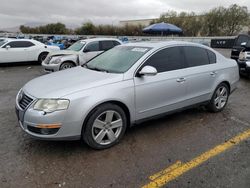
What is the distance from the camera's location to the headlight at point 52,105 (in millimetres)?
2787

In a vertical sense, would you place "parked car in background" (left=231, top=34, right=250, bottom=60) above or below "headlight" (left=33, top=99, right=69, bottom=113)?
above

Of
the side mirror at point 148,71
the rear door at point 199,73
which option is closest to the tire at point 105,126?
the side mirror at point 148,71

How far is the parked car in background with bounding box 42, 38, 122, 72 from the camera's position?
8.52 meters

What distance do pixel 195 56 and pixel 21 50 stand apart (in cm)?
980

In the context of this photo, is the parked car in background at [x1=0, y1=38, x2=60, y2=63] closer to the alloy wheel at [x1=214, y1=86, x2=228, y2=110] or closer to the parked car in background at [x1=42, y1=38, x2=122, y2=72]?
the parked car in background at [x1=42, y1=38, x2=122, y2=72]

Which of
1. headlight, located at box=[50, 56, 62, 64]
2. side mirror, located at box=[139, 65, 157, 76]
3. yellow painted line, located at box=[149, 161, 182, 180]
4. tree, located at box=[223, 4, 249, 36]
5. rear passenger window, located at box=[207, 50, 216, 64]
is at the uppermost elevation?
tree, located at box=[223, 4, 249, 36]

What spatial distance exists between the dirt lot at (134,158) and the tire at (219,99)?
17.2 inches

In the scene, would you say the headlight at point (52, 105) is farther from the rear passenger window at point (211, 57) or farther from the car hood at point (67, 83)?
the rear passenger window at point (211, 57)

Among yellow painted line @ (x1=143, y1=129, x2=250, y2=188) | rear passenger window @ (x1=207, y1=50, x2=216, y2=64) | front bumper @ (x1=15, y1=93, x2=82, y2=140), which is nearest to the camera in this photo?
yellow painted line @ (x1=143, y1=129, x2=250, y2=188)

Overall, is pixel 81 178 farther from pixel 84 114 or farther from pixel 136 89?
pixel 136 89

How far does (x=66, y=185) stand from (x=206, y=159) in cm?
185

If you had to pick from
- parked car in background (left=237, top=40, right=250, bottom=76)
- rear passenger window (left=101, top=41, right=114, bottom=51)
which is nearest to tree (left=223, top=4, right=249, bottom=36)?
parked car in background (left=237, top=40, right=250, bottom=76)

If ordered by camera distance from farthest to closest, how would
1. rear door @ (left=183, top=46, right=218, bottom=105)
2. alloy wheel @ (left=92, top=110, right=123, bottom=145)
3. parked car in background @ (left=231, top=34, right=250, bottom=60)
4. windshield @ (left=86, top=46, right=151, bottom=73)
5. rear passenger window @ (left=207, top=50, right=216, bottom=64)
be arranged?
parked car in background @ (left=231, top=34, right=250, bottom=60), rear passenger window @ (left=207, top=50, right=216, bottom=64), rear door @ (left=183, top=46, right=218, bottom=105), windshield @ (left=86, top=46, right=151, bottom=73), alloy wheel @ (left=92, top=110, right=123, bottom=145)

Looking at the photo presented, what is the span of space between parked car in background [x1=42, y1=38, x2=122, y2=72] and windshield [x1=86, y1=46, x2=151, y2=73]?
450 cm
